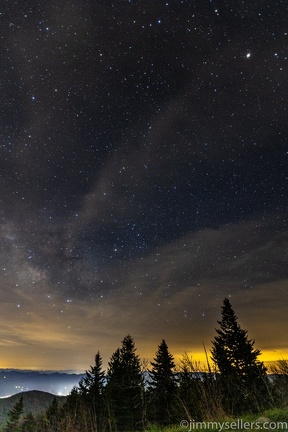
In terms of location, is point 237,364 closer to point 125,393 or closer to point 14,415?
point 125,393

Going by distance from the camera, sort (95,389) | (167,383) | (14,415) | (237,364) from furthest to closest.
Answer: (14,415)
(95,389)
(167,383)
(237,364)

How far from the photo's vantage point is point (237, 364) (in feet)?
94.8

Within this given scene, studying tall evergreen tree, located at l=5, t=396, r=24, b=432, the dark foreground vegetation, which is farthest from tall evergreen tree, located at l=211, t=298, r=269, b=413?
tall evergreen tree, located at l=5, t=396, r=24, b=432

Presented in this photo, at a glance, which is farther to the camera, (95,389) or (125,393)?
(95,389)

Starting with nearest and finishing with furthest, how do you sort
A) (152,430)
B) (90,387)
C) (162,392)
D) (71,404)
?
(152,430) → (162,392) → (90,387) → (71,404)

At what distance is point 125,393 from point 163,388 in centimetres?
444

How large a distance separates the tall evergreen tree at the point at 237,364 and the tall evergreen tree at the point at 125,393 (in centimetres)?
940

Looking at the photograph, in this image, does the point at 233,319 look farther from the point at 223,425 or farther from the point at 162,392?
the point at 223,425

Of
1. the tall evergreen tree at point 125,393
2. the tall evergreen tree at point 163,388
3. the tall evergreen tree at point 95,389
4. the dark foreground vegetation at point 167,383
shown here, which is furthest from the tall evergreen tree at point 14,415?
the tall evergreen tree at point 163,388

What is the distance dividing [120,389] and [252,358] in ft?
50.2

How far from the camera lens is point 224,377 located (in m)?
28.0

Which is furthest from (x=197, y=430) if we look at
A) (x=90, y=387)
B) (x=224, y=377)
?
(x=90, y=387)

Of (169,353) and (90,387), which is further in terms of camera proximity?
(90,387)

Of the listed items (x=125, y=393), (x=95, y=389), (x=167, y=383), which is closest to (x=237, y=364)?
(x=167, y=383)
